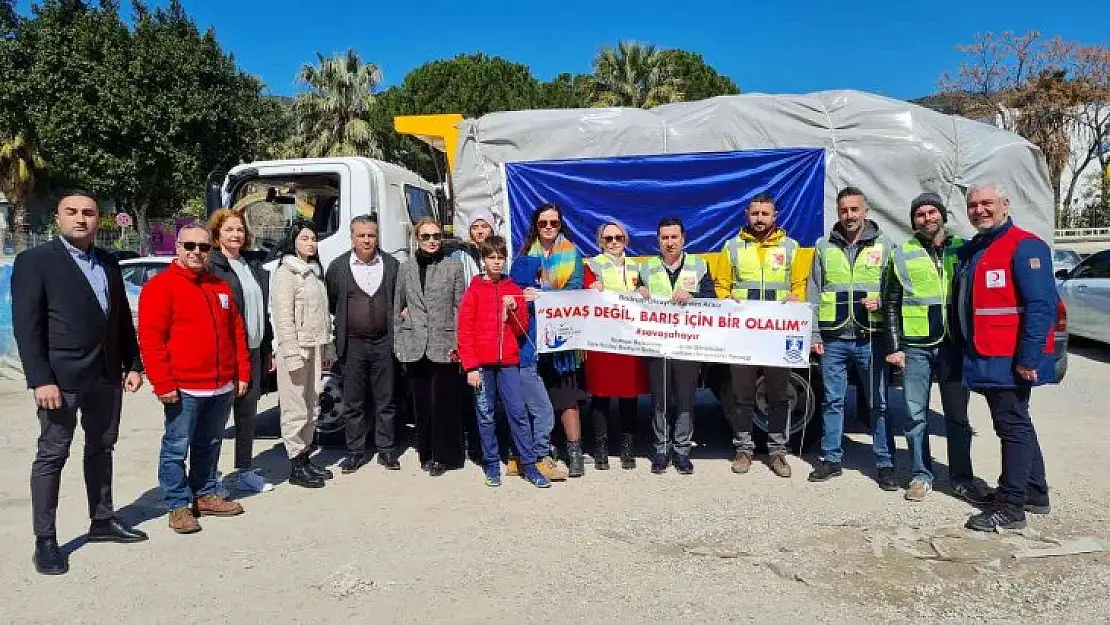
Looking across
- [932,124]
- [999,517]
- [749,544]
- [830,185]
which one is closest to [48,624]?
[749,544]

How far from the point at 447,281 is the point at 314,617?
2612mm

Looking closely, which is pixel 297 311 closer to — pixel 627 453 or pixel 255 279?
pixel 255 279

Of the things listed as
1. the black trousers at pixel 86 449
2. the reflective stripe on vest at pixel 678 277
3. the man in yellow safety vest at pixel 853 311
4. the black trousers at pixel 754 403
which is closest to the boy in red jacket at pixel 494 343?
the reflective stripe on vest at pixel 678 277

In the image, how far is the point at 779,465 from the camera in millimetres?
5637

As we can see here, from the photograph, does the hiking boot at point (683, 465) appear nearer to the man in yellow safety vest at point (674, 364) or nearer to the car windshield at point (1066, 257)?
the man in yellow safety vest at point (674, 364)

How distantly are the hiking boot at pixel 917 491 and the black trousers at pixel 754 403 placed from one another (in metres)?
0.93

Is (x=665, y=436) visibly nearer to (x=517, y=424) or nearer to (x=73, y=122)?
(x=517, y=424)

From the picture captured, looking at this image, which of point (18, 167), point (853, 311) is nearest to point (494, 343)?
point (853, 311)

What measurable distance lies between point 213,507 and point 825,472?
4.03 m

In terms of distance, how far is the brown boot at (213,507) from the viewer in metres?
4.92

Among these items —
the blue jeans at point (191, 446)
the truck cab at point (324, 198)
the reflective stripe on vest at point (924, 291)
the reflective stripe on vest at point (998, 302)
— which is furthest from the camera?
the truck cab at point (324, 198)

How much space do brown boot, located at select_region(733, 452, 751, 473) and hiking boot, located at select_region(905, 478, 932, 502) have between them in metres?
1.08

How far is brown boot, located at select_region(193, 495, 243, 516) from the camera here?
194 inches

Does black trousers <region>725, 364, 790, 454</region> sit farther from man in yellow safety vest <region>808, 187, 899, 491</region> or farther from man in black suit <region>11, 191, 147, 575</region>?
man in black suit <region>11, 191, 147, 575</region>
